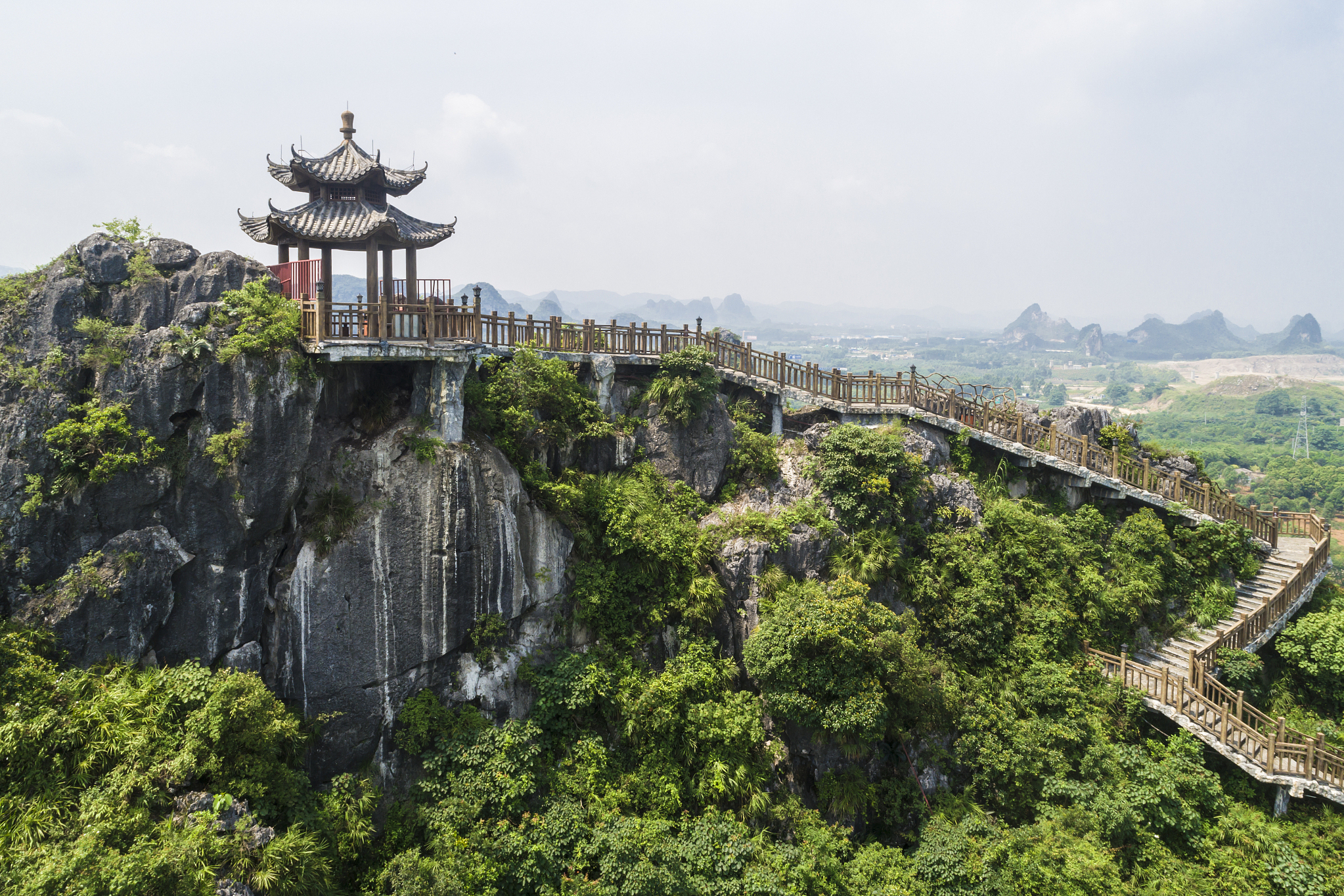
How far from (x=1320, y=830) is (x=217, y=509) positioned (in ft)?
77.6

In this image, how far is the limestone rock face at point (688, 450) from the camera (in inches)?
760

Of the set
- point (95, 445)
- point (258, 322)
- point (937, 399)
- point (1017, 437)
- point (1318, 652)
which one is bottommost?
point (1318, 652)

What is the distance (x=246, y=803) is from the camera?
11.8 meters

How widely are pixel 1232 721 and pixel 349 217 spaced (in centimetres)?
2283

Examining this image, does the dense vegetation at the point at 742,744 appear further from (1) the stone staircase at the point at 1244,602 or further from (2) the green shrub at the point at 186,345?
(2) the green shrub at the point at 186,345

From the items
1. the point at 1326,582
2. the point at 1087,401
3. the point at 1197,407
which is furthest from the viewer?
the point at 1087,401

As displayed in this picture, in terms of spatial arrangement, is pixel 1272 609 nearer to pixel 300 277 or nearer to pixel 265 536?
pixel 265 536

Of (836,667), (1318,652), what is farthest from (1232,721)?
(836,667)

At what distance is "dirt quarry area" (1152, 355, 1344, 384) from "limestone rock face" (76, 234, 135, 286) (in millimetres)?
178086

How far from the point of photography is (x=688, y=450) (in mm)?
19391

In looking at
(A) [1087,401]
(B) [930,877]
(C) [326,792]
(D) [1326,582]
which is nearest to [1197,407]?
(A) [1087,401]

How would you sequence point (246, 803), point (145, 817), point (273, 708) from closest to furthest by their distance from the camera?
point (145, 817)
point (246, 803)
point (273, 708)

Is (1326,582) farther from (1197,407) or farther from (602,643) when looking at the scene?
(1197,407)

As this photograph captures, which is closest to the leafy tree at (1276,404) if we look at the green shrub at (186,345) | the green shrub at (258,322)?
the green shrub at (258,322)
